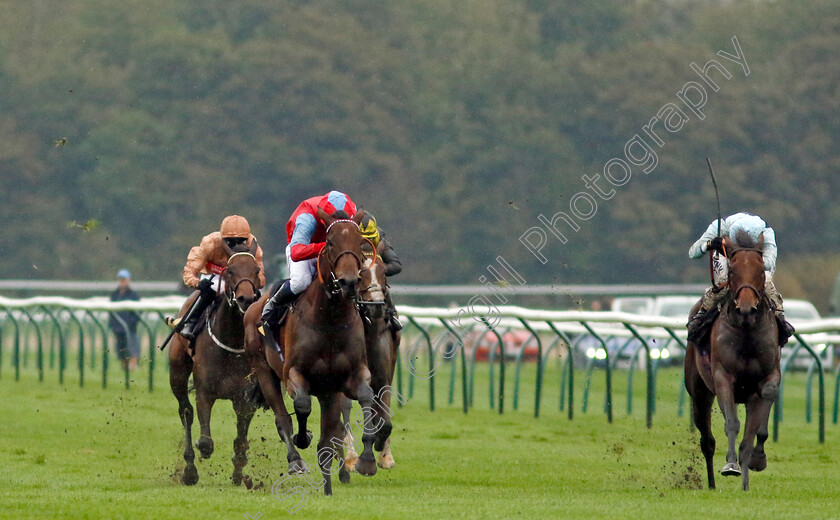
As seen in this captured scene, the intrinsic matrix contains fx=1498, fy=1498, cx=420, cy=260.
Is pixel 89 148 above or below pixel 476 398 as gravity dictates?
above

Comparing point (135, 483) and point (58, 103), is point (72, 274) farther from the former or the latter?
point (135, 483)

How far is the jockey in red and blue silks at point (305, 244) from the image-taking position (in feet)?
30.1

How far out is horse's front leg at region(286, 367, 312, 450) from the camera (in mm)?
8867

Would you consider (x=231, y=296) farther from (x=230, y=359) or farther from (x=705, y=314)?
(x=705, y=314)

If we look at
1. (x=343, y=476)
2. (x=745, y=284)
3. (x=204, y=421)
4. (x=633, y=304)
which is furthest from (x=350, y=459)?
(x=633, y=304)

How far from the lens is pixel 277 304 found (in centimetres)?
946

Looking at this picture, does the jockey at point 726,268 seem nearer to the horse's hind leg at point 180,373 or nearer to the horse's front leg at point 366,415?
the horse's front leg at point 366,415

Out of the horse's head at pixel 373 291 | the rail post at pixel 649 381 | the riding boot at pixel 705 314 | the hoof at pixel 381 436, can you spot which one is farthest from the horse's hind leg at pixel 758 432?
the rail post at pixel 649 381

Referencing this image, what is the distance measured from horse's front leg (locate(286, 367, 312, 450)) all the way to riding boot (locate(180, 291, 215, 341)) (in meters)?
1.87

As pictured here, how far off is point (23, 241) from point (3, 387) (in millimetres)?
23641

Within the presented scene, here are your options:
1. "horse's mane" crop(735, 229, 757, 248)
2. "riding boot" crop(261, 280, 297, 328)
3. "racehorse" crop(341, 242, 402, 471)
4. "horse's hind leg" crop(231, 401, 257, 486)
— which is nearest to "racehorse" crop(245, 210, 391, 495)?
"riding boot" crop(261, 280, 297, 328)

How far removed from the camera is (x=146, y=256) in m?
40.8

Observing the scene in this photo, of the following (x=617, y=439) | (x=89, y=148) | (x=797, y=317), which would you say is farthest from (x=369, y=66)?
(x=617, y=439)

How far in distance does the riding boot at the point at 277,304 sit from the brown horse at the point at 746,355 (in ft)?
8.99
